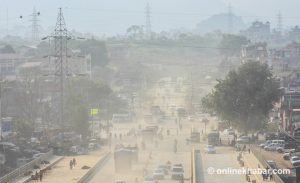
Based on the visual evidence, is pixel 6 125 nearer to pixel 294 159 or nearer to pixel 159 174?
pixel 159 174

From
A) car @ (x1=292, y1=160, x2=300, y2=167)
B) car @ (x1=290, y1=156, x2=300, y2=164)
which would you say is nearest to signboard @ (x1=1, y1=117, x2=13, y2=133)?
car @ (x1=290, y1=156, x2=300, y2=164)

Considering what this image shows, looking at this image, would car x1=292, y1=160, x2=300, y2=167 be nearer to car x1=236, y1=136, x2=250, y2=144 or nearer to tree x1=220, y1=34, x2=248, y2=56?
car x1=236, y1=136, x2=250, y2=144

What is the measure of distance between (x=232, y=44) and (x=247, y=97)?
76.0 meters

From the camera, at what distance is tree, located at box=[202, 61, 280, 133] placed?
3856 centimetres

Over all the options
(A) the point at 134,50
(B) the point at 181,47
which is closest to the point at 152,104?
(A) the point at 134,50

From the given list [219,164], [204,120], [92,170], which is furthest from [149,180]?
[204,120]

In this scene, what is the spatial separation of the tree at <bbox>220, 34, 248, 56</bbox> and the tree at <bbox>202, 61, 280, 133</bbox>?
7098 cm

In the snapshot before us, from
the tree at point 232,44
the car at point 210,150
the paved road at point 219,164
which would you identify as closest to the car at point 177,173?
the paved road at point 219,164

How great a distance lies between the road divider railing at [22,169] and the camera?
23.5m

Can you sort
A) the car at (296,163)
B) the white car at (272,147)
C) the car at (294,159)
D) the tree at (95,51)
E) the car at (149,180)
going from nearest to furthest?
1. the car at (149,180)
2. the car at (296,163)
3. the car at (294,159)
4. the white car at (272,147)
5. the tree at (95,51)

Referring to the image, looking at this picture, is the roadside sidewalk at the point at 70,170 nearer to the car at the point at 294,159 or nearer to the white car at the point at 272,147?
the white car at the point at 272,147

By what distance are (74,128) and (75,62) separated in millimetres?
34967

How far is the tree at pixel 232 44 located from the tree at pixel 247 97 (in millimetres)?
70977

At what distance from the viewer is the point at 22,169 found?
25688 mm
